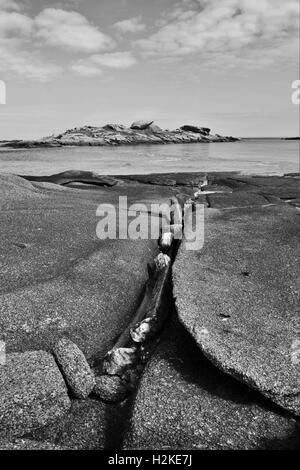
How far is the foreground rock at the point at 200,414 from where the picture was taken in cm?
289

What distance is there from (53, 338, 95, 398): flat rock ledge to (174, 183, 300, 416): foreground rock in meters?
1.03

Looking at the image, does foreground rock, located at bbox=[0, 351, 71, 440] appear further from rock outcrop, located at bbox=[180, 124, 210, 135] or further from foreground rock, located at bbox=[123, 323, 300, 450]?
rock outcrop, located at bbox=[180, 124, 210, 135]

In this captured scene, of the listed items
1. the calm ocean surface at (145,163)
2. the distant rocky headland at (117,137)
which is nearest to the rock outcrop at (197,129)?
the distant rocky headland at (117,137)

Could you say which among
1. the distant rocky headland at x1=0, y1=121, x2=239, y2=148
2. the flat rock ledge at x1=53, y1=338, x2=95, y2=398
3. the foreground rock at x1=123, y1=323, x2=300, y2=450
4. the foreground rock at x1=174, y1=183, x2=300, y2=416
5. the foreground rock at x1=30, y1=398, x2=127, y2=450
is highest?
the distant rocky headland at x1=0, y1=121, x2=239, y2=148

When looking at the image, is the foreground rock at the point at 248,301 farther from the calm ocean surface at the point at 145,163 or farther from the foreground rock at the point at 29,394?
the calm ocean surface at the point at 145,163

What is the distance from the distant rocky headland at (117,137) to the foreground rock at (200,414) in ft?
265

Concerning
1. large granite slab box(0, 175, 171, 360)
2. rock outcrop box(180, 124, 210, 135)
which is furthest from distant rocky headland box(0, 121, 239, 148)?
large granite slab box(0, 175, 171, 360)

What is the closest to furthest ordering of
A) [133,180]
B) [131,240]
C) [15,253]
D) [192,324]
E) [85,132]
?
[192,324] < [15,253] < [131,240] < [133,180] < [85,132]

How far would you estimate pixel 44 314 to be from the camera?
425cm

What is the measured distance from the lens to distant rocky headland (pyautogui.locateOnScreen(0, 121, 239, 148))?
88.6 m

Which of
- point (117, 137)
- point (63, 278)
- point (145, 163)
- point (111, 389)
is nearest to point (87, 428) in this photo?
point (111, 389)

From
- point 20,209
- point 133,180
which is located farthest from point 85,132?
point 20,209
